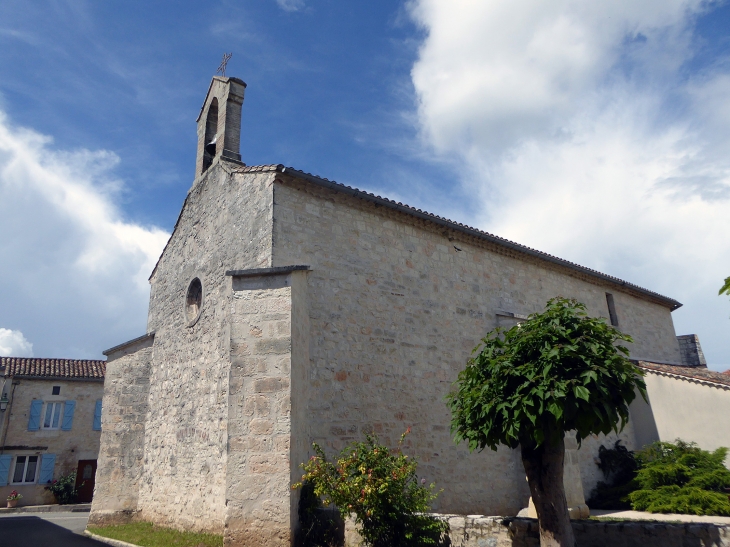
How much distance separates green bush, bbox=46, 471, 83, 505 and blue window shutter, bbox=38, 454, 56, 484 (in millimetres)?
272

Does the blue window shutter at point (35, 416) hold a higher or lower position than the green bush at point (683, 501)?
higher

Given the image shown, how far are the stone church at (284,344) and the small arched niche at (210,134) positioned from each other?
38 millimetres

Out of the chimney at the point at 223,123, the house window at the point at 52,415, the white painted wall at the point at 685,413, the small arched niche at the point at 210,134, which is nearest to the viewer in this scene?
the chimney at the point at 223,123

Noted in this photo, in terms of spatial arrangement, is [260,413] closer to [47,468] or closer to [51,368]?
[47,468]

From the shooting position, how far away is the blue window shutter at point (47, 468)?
66.9 feet

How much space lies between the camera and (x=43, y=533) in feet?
38.6

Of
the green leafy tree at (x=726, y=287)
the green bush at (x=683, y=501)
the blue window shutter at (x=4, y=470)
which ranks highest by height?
the green leafy tree at (x=726, y=287)

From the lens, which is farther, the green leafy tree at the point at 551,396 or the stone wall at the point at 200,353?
the stone wall at the point at 200,353

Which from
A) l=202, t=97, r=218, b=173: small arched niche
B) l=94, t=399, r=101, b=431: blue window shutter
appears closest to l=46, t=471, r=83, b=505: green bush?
l=94, t=399, r=101, b=431: blue window shutter

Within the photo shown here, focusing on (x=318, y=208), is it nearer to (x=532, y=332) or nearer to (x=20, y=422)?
(x=532, y=332)

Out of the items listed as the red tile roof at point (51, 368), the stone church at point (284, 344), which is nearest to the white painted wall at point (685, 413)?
the stone church at point (284, 344)

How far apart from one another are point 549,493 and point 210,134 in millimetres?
11170

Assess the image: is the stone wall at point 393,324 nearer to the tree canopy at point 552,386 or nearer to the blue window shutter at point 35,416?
the tree canopy at point 552,386

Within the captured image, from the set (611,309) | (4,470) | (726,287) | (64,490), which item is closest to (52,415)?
(4,470)
